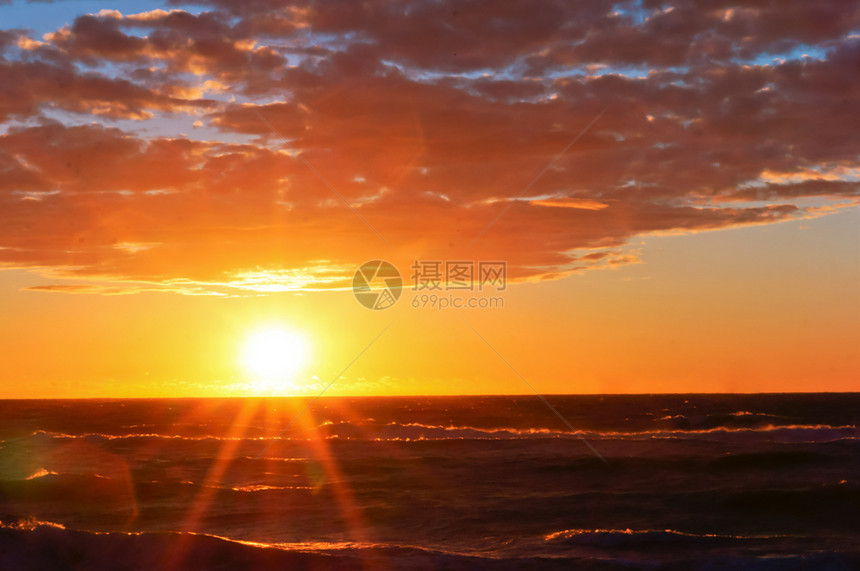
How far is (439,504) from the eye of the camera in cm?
2209

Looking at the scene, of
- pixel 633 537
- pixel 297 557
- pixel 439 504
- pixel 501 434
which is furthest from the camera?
pixel 501 434

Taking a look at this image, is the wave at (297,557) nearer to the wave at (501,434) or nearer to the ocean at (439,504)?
the ocean at (439,504)

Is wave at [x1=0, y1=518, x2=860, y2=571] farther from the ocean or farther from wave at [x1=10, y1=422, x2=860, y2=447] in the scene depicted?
wave at [x1=10, y1=422, x2=860, y2=447]

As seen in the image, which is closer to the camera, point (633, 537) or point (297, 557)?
point (297, 557)

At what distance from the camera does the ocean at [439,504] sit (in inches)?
582

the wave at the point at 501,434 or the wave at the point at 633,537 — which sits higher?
the wave at the point at 633,537

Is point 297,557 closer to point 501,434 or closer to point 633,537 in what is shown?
point 633,537

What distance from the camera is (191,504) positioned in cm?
2239

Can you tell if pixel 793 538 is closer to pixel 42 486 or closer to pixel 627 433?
pixel 42 486

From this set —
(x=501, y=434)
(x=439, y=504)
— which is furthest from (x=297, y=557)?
(x=501, y=434)

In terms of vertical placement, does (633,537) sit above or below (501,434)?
above

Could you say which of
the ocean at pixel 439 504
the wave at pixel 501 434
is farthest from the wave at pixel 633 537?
the wave at pixel 501 434

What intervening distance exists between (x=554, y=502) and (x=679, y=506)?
145 inches

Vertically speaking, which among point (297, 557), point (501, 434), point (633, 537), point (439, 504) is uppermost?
point (297, 557)
